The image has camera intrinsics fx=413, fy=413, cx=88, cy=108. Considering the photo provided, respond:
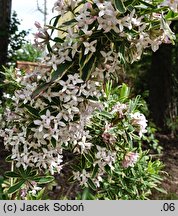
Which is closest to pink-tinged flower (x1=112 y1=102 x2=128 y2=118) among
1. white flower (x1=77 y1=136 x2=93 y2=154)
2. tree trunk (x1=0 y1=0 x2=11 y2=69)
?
white flower (x1=77 y1=136 x2=93 y2=154)

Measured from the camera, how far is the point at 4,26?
5512 mm

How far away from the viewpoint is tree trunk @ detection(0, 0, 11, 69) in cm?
542

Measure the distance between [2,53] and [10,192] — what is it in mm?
3992

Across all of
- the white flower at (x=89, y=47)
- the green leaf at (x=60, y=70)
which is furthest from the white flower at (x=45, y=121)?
the white flower at (x=89, y=47)

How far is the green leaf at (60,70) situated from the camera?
1.46 meters

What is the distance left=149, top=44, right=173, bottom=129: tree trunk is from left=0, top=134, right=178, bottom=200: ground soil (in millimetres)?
310

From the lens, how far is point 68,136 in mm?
1579

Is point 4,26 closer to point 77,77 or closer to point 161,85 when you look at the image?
point 161,85

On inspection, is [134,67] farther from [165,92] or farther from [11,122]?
[11,122]

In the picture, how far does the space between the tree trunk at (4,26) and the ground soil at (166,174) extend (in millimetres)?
1502

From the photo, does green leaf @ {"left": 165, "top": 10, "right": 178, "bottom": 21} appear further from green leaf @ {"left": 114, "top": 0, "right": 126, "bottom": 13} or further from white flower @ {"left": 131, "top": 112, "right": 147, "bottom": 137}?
white flower @ {"left": 131, "top": 112, "right": 147, "bottom": 137}

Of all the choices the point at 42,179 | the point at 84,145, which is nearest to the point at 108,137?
the point at 84,145

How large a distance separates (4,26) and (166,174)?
3059 mm

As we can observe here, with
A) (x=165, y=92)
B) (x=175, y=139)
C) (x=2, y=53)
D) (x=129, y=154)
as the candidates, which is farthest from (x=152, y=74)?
(x=129, y=154)
